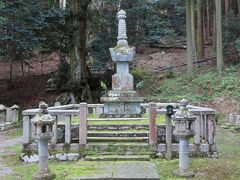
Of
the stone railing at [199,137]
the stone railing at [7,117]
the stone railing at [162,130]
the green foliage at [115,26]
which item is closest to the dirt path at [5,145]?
the stone railing at [162,130]

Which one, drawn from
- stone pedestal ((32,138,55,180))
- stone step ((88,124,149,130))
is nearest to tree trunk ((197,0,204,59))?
stone step ((88,124,149,130))

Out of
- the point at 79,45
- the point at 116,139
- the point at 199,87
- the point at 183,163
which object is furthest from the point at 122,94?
the point at 199,87

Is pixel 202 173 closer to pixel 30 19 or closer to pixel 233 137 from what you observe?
pixel 233 137

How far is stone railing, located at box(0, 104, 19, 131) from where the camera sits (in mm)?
17528

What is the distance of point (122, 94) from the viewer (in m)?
14.0

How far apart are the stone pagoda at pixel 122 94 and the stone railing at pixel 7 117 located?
605 cm

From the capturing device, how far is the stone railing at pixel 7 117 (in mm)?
17528

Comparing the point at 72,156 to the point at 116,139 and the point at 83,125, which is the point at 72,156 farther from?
the point at 116,139

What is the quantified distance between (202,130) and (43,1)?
16917 millimetres

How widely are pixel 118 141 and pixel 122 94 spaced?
144 inches

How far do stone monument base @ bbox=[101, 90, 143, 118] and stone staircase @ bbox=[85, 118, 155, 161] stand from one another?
1862 mm

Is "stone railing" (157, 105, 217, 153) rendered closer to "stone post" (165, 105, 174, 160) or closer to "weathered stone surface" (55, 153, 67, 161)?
"stone post" (165, 105, 174, 160)

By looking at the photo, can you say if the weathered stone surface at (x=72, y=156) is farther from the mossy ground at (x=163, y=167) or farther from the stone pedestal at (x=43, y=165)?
the stone pedestal at (x=43, y=165)

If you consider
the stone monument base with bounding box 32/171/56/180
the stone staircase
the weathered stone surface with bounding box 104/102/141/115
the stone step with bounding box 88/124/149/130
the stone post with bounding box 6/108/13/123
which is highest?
the weathered stone surface with bounding box 104/102/141/115
